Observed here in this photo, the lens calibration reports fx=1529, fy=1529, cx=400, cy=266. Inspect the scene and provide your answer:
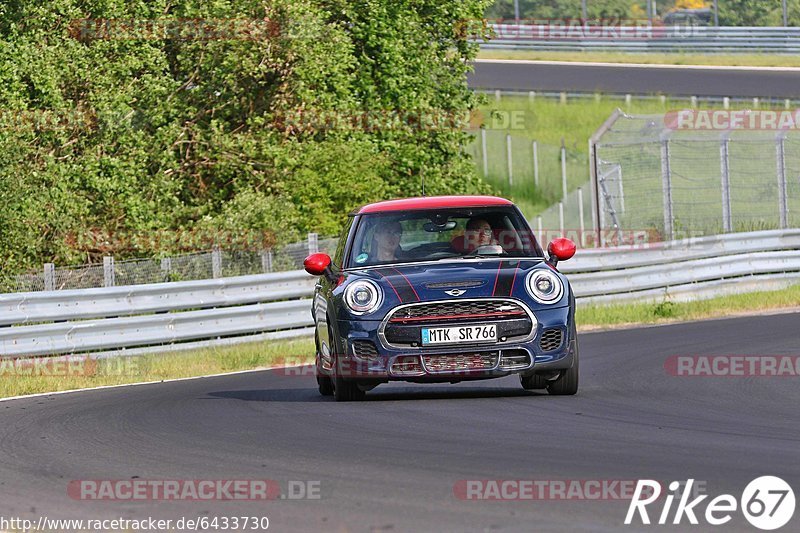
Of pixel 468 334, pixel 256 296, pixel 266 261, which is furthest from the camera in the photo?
pixel 266 261

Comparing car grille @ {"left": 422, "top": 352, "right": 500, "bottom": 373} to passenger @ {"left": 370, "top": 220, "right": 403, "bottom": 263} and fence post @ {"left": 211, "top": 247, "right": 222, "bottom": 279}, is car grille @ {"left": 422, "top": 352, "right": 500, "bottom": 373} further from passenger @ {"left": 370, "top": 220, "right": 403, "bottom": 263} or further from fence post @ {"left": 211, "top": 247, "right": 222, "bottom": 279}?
fence post @ {"left": 211, "top": 247, "right": 222, "bottom": 279}

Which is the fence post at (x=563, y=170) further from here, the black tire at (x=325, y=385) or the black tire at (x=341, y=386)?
the black tire at (x=341, y=386)

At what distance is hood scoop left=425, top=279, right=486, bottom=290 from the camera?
36.0 feet

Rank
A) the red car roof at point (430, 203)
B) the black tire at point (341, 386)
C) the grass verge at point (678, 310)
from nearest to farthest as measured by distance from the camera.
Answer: the black tire at point (341, 386) → the red car roof at point (430, 203) → the grass verge at point (678, 310)

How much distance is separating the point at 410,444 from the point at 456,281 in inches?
94.1

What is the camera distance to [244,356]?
17719 millimetres

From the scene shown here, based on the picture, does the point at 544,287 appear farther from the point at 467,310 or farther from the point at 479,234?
the point at 479,234

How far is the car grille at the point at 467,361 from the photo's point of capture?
1088 centimetres

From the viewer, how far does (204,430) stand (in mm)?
10188

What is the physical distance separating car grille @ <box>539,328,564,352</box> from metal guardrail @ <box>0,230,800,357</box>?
7.82m

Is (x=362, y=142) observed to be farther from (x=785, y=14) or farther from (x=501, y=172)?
(x=785, y=14)

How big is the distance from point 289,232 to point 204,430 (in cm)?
1343

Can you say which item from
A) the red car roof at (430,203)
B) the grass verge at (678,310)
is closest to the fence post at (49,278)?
the grass verge at (678,310)

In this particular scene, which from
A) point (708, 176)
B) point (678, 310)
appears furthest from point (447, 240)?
point (708, 176)
